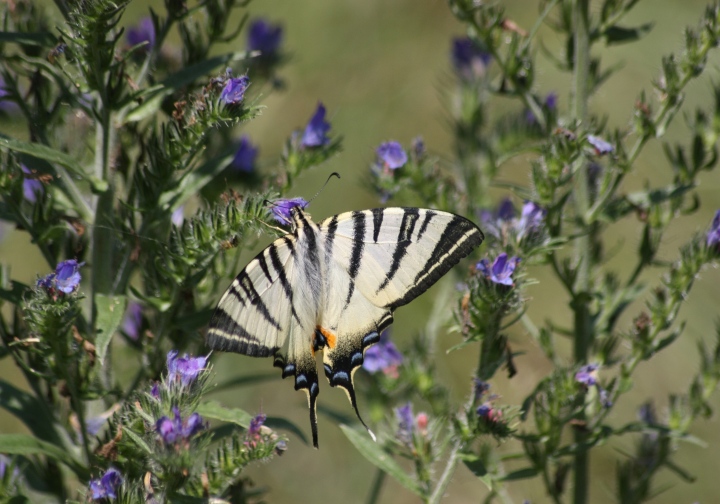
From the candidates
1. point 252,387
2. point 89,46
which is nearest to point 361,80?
point 252,387

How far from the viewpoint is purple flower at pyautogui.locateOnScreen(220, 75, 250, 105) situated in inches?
78.0

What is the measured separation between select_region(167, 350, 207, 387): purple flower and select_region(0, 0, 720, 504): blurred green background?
1735 mm

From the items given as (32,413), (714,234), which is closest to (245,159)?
(32,413)

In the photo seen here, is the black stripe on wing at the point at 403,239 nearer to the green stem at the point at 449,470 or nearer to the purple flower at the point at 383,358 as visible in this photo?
the purple flower at the point at 383,358

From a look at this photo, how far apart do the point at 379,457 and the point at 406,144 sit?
3.51m

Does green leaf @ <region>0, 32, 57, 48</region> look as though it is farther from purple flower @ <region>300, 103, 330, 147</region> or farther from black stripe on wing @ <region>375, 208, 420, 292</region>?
black stripe on wing @ <region>375, 208, 420, 292</region>

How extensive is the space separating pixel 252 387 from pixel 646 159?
303 cm

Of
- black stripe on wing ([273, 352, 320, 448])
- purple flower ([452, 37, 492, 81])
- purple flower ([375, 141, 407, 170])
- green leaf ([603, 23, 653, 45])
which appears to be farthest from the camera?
purple flower ([452, 37, 492, 81])

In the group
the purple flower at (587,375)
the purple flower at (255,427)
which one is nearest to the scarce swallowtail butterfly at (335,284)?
the purple flower at (255,427)

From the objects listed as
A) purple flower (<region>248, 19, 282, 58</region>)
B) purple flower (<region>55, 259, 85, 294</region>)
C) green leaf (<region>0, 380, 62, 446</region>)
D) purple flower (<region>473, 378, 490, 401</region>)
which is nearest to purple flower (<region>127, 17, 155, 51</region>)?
purple flower (<region>248, 19, 282, 58</region>)

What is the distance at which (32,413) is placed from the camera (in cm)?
214

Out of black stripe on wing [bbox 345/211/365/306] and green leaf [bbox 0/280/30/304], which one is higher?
black stripe on wing [bbox 345/211/365/306]

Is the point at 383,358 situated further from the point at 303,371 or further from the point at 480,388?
the point at 480,388

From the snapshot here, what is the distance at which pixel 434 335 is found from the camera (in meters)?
2.93
